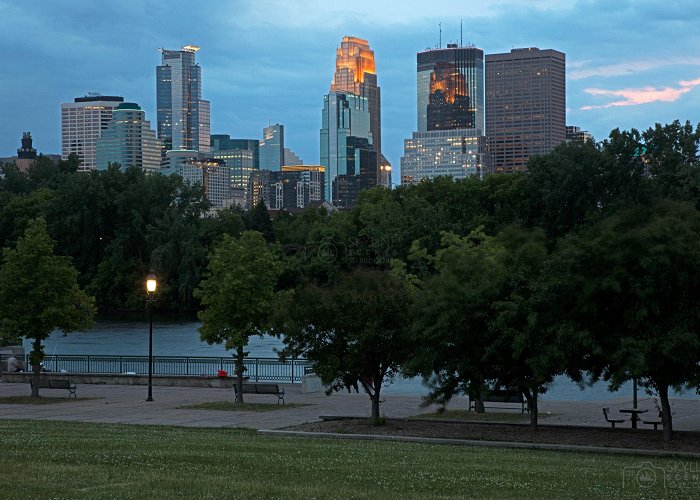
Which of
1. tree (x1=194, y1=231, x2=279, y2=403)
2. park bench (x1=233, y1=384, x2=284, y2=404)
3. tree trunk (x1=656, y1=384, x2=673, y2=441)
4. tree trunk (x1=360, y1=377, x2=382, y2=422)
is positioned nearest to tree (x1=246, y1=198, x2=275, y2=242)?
tree (x1=194, y1=231, x2=279, y2=403)

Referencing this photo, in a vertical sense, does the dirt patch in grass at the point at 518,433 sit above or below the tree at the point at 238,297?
below

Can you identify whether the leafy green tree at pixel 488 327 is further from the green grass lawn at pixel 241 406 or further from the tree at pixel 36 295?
the tree at pixel 36 295

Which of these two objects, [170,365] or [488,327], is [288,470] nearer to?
[488,327]

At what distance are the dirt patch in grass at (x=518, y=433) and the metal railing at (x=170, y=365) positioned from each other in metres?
15.9

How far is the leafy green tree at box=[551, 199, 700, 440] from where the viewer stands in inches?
838

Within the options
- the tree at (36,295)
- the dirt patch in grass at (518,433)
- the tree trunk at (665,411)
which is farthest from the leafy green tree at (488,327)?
the tree at (36,295)

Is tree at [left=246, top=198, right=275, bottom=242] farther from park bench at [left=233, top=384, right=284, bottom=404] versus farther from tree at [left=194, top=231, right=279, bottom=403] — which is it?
park bench at [left=233, top=384, right=284, bottom=404]

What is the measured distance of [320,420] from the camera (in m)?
27.7

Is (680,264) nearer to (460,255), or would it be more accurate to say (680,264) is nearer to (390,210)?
(460,255)

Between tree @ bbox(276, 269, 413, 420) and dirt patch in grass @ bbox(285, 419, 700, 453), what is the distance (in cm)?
103

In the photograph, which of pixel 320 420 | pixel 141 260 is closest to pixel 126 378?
pixel 320 420

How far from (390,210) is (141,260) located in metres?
29.9

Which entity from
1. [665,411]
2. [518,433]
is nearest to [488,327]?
[518,433]

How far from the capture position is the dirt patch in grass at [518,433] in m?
22.2
